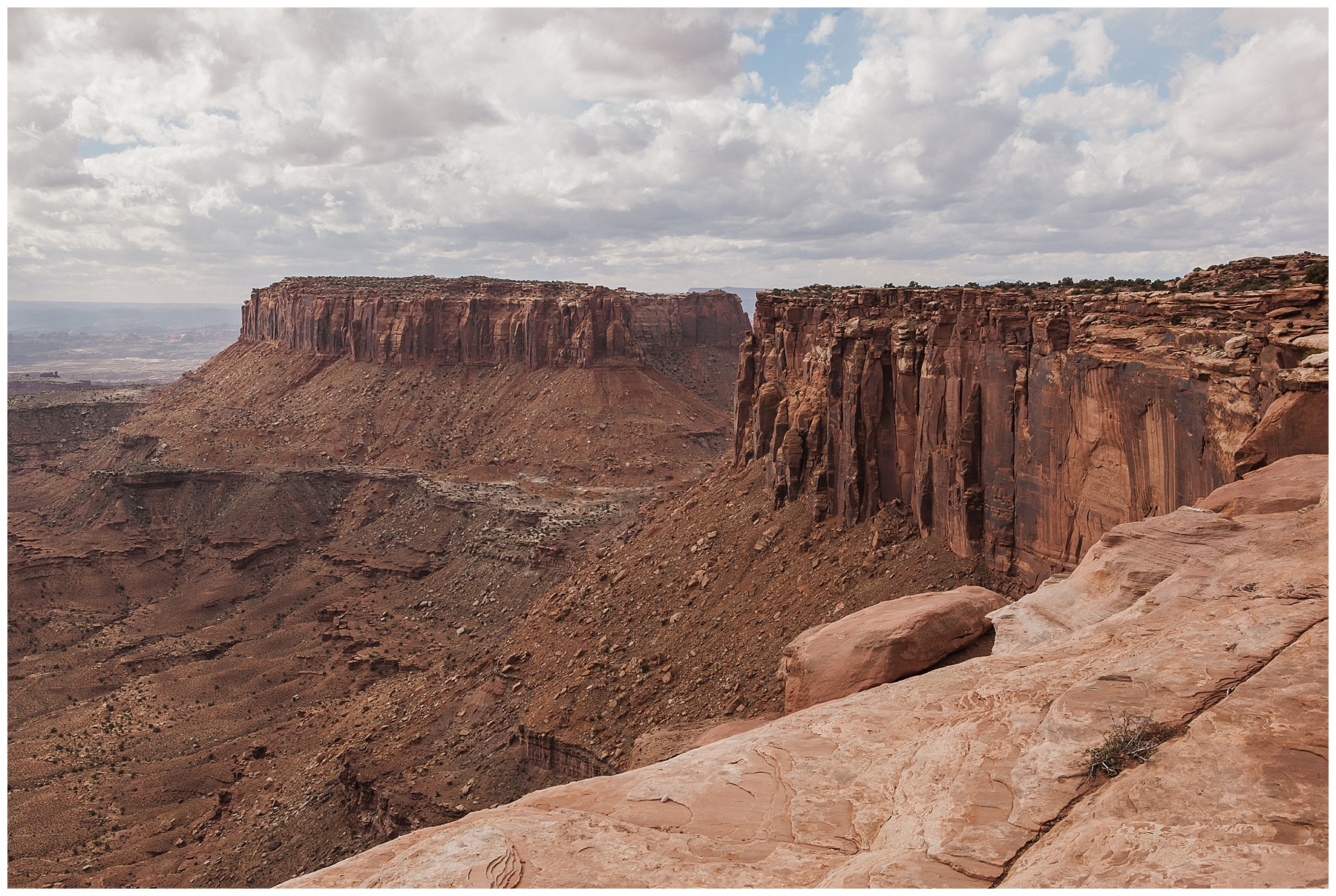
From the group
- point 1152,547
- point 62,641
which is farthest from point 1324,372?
point 62,641

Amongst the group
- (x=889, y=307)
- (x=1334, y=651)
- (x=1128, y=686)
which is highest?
(x=889, y=307)

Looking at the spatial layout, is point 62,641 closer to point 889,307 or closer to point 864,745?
point 889,307

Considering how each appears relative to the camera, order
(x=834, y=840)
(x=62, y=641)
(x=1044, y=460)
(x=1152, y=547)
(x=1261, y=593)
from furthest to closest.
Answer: (x=62, y=641), (x=1044, y=460), (x=1152, y=547), (x=1261, y=593), (x=834, y=840)

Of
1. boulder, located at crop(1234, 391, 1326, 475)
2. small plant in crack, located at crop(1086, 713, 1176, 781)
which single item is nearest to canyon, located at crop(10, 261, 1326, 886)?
boulder, located at crop(1234, 391, 1326, 475)

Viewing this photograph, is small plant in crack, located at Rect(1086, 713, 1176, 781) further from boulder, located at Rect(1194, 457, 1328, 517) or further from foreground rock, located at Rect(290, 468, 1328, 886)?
boulder, located at Rect(1194, 457, 1328, 517)

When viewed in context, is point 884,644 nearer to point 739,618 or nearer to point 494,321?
point 739,618

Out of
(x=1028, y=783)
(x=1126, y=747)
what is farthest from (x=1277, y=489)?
(x=1028, y=783)
